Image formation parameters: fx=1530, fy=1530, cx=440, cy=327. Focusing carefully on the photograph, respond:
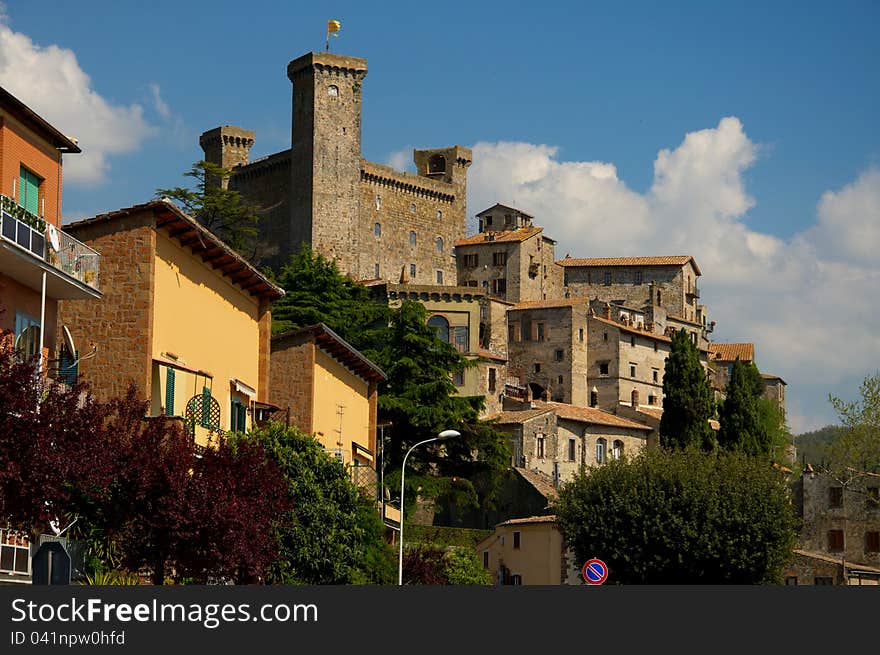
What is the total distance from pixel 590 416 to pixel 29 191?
71.9 m

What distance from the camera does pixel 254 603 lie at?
1803cm

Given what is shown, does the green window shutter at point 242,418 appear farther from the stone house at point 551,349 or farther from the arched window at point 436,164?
the arched window at point 436,164

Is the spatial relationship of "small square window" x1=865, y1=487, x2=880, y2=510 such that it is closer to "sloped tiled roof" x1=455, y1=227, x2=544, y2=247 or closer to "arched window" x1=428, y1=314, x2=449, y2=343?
"arched window" x1=428, y1=314, x2=449, y2=343

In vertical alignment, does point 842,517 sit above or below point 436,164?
below

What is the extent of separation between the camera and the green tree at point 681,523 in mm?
60812

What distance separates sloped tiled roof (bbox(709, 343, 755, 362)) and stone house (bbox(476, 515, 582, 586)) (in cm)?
6495

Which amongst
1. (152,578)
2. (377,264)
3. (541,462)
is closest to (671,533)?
(541,462)

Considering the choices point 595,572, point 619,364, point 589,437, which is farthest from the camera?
point 619,364

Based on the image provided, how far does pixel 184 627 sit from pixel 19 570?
962cm

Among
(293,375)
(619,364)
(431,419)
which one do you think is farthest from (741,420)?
(293,375)

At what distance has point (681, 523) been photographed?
6141cm

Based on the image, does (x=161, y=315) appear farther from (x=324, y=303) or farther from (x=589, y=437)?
(x=589, y=437)

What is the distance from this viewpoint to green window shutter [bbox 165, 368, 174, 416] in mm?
Result: 32656

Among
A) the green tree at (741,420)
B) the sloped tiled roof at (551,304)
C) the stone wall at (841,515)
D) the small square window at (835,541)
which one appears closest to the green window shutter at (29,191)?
the stone wall at (841,515)
